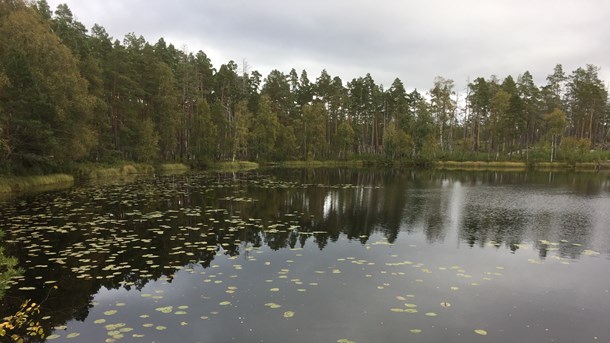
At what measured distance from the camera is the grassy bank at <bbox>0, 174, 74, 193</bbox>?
1091 inches

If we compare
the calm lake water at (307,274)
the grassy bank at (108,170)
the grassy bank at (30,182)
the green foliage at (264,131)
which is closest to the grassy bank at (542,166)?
the green foliage at (264,131)

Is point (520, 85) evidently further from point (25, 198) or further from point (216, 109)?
point (25, 198)

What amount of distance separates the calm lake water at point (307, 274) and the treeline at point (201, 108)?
1307cm

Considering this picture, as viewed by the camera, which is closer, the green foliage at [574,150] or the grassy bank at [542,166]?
the grassy bank at [542,166]

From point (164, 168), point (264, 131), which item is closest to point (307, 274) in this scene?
point (164, 168)

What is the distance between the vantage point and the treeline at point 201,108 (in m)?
31.3

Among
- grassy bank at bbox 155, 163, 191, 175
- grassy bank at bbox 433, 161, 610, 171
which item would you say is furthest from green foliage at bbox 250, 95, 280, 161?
grassy bank at bbox 433, 161, 610, 171

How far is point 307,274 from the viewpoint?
35.5ft

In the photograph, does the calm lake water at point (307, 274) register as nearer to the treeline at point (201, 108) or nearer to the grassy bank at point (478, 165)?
the treeline at point (201, 108)

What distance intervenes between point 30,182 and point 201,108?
36063 mm

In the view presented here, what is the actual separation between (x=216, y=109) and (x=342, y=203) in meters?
49.4

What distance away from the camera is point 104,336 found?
714cm

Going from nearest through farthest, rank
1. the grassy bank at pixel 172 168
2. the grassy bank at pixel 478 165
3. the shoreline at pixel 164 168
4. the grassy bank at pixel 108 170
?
the shoreline at pixel 164 168 → the grassy bank at pixel 108 170 → the grassy bank at pixel 172 168 → the grassy bank at pixel 478 165

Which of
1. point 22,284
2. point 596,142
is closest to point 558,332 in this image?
point 22,284
